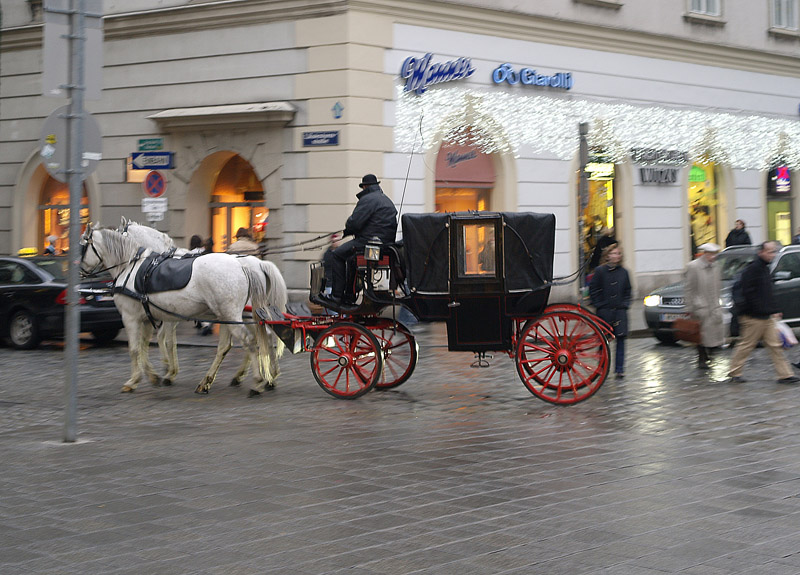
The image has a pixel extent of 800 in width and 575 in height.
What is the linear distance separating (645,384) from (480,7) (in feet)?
37.3

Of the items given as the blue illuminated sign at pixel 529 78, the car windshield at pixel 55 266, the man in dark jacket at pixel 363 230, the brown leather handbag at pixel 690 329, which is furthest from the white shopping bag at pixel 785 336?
the car windshield at pixel 55 266

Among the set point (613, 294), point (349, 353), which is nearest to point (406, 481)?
point (349, 353)

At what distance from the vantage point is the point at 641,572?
5.03 metres

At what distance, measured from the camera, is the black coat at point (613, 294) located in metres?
12.7

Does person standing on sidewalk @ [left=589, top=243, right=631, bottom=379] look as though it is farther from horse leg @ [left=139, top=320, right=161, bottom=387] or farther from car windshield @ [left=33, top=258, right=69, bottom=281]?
car windshield @ [left=33, top=258, right=69, bottom=281]

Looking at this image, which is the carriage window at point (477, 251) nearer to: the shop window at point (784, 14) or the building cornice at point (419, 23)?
the building cornice at point (419, 23)

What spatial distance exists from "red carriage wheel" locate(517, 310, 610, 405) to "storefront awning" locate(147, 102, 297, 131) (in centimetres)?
1082

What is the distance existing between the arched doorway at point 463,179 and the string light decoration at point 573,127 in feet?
0.77

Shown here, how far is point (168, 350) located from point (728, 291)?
836 cm

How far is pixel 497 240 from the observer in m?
10.5

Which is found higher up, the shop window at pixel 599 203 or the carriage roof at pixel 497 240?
the shop window at pixel 599 203

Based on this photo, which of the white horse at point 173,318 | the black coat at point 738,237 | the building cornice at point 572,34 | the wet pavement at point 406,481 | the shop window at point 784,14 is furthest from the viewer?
the shop window at point 784,14

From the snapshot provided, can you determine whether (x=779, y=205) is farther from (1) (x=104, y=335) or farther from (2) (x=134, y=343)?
(2) (x=134, y=343)

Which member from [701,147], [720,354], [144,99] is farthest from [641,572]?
[701,147]
